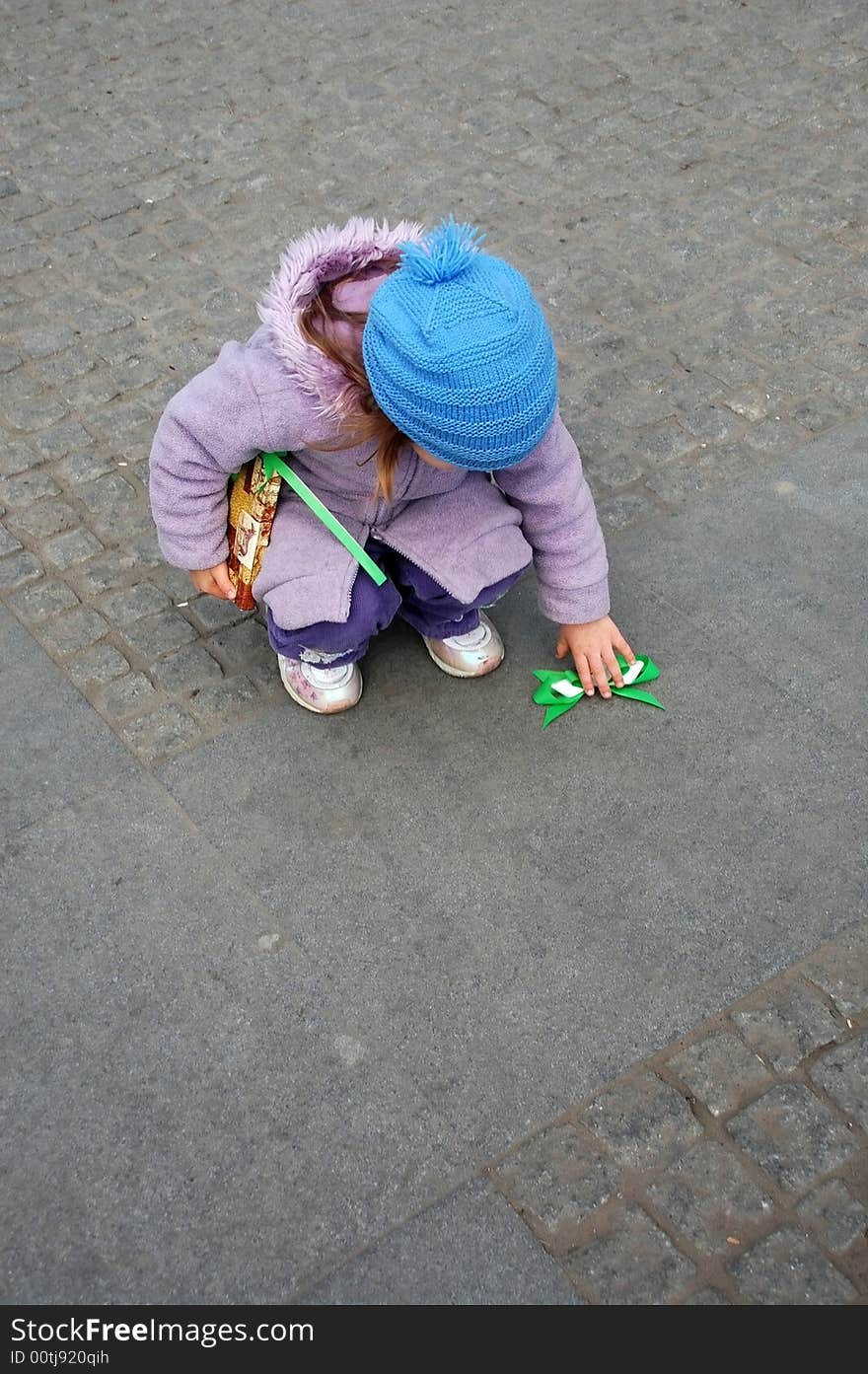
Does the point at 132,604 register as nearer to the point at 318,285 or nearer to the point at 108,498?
the point at 108,498

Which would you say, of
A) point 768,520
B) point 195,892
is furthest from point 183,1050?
point 768,520

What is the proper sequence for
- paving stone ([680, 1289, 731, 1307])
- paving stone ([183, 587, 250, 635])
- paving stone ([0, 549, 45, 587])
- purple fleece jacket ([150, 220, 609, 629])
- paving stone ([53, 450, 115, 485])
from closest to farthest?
paving stone ([680, 1289, 731, 1307]) → purple fleece jacket ([150, 220, 609, 629]) → paving stone ([183, 587, 250, 635]) → paving stone ([0, 549, 45, 587]) → paving stone ([53, 450, 115, 485])

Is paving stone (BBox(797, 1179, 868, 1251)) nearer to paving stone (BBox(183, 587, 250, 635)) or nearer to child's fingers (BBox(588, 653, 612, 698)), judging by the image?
child's fingers (BBox(588, 653, 612, 698))

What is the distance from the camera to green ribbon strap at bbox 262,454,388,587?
108 inches

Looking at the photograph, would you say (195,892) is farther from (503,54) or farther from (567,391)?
(503,54)

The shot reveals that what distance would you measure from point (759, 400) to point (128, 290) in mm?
2018

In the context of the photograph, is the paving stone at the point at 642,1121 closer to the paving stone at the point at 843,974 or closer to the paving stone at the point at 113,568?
the paving stone at the point at 843,974

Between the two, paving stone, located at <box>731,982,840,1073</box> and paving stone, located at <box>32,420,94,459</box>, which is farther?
paving stone, located at <box>32,420,94,459</box>

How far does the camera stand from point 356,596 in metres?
2.89

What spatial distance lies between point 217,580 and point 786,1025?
1472mm

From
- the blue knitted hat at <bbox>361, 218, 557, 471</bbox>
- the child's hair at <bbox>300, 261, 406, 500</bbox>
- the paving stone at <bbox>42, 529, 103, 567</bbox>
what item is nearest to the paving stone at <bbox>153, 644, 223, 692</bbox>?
the paving stone at <bbox>42, 529, 103, 567</bbox>

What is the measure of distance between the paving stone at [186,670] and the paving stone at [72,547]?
44cm

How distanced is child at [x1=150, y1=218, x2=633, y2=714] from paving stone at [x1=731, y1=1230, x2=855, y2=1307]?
1.27m

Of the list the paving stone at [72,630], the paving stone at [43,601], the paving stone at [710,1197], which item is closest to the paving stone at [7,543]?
the paving stone at [43,601]
